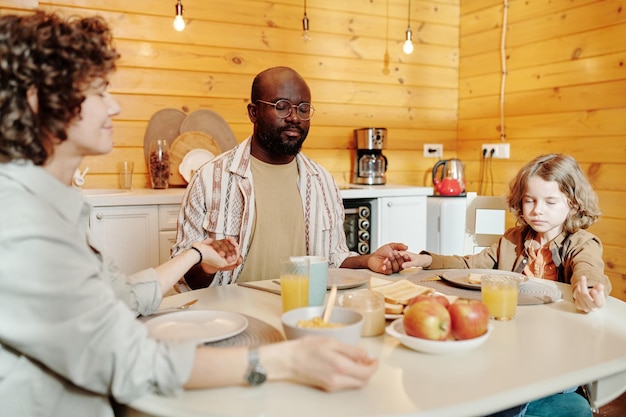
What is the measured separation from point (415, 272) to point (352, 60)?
98.7 inches

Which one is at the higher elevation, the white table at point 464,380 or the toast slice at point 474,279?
the toast slice at point 474,279

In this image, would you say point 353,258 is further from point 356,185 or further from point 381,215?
point 356,185

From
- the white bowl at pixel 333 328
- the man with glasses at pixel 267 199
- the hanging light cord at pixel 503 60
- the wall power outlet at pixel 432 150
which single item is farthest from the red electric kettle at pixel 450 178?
the white bowl at pixel 333 328

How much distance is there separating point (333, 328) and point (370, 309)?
19 centimetres

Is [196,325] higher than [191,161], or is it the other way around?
[191,161]

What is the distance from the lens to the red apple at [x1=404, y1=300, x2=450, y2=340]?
1087 millimetres

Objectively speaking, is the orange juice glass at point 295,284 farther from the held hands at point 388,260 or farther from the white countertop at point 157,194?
the white countertop at point 157,194

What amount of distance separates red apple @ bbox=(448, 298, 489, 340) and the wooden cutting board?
249 cm

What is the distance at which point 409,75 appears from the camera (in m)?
4.26

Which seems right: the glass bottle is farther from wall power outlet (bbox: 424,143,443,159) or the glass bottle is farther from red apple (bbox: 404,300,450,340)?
red apple (bbox: 404,300,450,340)

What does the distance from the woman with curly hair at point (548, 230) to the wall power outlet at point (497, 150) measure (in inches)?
81.3

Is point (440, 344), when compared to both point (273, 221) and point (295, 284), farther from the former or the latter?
point (273, 221)

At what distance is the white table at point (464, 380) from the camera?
2.91ft

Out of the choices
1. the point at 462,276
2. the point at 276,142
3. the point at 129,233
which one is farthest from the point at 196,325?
the point at 129,233
